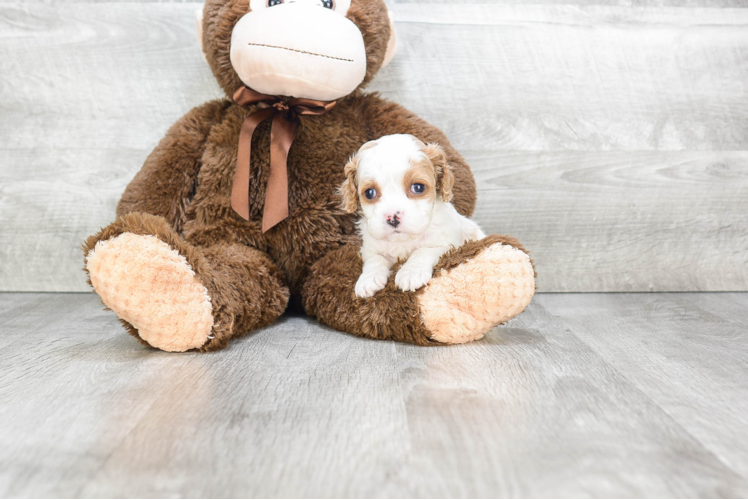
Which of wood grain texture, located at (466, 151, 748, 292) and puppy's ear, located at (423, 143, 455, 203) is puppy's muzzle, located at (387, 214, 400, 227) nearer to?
puppy's ear, located at (423, 143, 455, 203)

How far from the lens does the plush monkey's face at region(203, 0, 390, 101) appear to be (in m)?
1.06

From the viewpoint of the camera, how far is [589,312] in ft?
4.21

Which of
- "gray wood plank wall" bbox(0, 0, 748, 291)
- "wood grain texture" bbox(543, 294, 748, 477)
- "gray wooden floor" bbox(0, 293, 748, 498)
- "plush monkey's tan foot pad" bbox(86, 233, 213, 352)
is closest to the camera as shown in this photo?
"gray wooden floor" bbox(0, 293, 748, 498)

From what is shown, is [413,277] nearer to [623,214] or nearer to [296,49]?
[296,49]

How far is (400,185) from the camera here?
96 cm

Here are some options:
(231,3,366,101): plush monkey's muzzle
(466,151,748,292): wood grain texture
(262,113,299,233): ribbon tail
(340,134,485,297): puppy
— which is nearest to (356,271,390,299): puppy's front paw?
(340,134,485,297): puppy

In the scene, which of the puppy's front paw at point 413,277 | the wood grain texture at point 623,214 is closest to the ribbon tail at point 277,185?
the puppy's front paw at point 413,277

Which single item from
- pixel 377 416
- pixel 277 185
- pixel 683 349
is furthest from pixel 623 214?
pixel 377 416

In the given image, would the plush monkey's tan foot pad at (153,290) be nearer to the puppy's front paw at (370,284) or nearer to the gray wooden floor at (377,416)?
the gray wooden floor at (377,416)

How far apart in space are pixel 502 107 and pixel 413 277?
0.66 metres

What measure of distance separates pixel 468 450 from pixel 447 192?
1.53 ft

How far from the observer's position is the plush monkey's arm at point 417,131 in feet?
4.05

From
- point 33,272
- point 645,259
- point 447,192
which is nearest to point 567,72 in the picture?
point 645,259

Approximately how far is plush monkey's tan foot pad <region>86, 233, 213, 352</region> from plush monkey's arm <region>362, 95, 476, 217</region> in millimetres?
508
